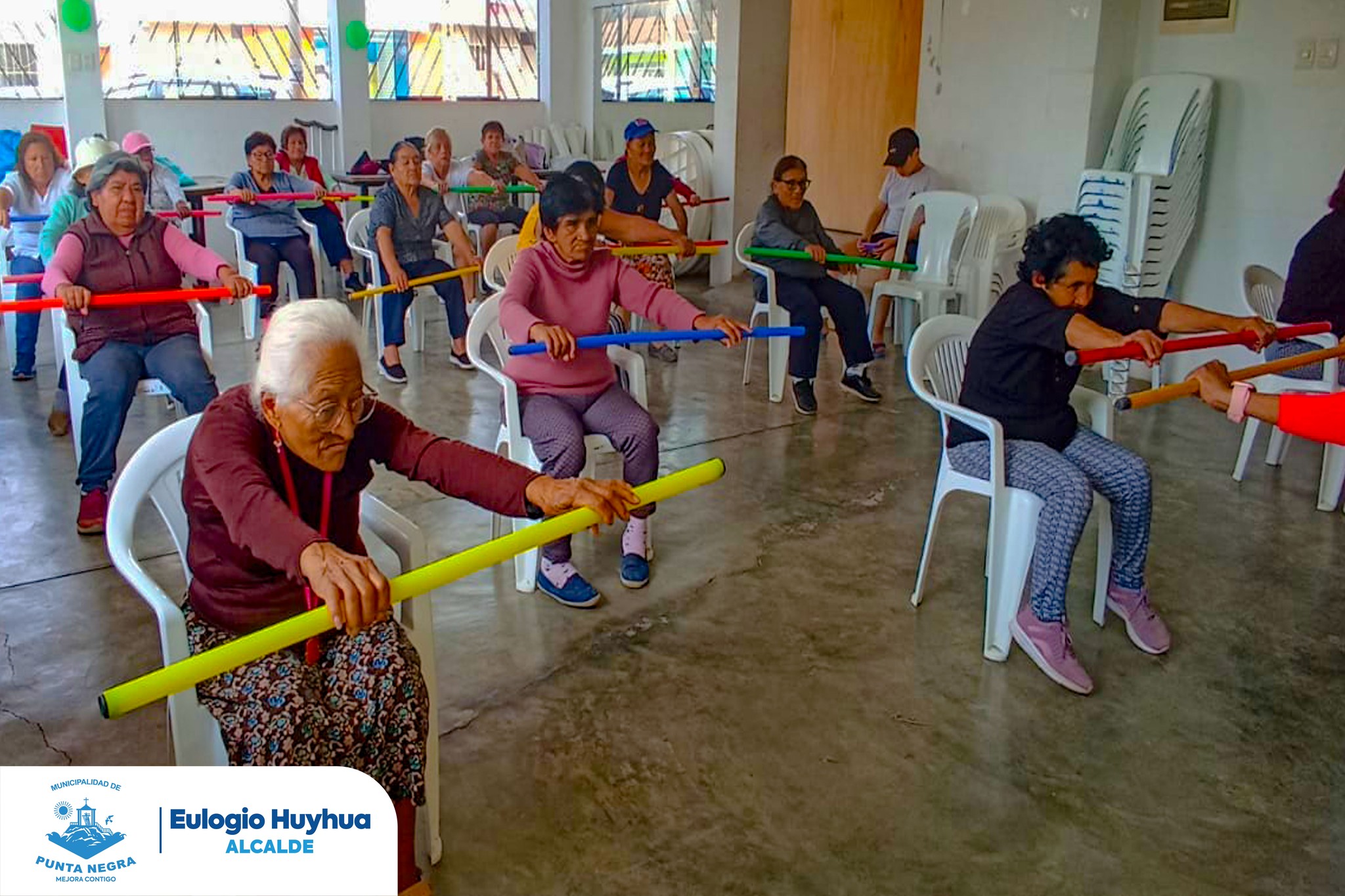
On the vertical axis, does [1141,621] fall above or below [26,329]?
below

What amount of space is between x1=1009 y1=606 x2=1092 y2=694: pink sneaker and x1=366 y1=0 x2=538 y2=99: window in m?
8.16

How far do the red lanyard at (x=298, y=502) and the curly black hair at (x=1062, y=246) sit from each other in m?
1.84

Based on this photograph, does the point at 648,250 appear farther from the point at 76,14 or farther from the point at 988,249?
the point at 76,14

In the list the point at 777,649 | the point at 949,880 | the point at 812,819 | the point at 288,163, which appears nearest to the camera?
the point at 949,880

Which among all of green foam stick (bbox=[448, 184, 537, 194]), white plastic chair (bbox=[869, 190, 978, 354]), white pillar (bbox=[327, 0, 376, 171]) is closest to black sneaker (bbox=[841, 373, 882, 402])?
white plastic chair (bbox=[869, 190, 978, 354])

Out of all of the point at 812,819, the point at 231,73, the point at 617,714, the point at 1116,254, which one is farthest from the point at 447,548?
the point at 231,73

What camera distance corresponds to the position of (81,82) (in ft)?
26.6

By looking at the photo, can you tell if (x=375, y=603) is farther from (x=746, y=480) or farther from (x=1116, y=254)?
(x=1116, y=254)

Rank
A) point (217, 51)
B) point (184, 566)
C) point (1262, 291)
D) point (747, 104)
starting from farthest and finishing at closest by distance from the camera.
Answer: point (217, 51) < point (747, 104) < point (1262, 291) < point (184, 566)

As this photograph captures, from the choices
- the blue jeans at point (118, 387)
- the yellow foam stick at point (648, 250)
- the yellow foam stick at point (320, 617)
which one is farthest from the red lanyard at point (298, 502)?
the yellow foam stick at point (648, 250)

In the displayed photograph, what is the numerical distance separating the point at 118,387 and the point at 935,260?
13.1 feet

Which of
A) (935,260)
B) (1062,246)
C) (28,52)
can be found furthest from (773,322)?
(28,52)

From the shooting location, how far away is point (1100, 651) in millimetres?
3100

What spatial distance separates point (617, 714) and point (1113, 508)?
1378 millimetres
